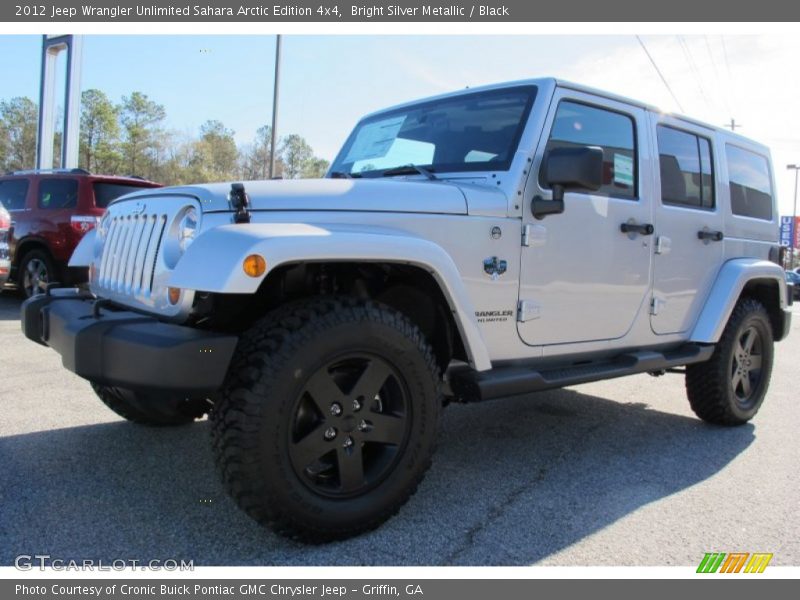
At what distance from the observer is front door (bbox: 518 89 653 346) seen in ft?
10.4

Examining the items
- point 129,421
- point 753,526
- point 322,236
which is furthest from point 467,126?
point 129,421

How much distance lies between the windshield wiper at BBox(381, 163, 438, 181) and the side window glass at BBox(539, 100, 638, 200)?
0.59 metres

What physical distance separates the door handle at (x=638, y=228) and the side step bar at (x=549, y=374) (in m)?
0.71

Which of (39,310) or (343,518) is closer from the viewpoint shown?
(343,518)

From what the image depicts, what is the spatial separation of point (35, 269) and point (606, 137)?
789cm

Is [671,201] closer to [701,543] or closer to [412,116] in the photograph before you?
[412,116]

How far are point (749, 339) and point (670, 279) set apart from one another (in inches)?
49.0

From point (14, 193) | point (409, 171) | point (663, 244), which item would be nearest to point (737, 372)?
point (663, 244)

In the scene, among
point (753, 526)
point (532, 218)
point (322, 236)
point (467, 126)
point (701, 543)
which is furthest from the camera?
point (467, 126)

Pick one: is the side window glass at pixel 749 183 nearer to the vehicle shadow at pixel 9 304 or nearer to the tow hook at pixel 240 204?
the tow hook at pixel 240 204

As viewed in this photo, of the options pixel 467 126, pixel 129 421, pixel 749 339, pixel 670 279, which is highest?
pixel 467 126

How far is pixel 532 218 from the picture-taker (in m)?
3.12

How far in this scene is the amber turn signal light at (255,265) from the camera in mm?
2150

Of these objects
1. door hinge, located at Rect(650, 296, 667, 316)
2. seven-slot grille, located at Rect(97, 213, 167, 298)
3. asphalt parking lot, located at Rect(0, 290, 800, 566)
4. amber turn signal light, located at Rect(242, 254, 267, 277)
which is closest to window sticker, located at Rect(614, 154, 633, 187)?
door hinge, located at Rect(650, 296, 667, 316)
